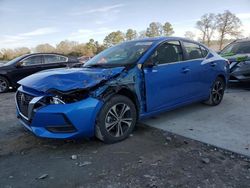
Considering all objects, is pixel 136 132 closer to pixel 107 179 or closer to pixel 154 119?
pixel 154 119

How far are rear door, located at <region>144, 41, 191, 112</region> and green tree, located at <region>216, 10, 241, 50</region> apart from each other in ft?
141

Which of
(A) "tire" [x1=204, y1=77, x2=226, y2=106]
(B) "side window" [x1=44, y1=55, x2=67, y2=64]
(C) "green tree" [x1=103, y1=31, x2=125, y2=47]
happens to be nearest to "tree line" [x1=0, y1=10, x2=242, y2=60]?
(C) "green tree" [x1=103, y1=31, x2=125, y2=47]

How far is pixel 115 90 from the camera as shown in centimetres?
361

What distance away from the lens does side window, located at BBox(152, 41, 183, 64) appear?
431 cm

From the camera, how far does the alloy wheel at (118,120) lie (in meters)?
3.61

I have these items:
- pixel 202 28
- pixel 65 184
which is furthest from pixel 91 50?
pixel 65 184

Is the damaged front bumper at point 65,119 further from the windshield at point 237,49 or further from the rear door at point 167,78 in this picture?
the windshield at point 237,49

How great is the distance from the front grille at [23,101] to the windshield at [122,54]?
1.29 metres

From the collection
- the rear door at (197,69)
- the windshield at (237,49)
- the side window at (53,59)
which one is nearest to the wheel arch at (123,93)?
the rear door at (197,69)

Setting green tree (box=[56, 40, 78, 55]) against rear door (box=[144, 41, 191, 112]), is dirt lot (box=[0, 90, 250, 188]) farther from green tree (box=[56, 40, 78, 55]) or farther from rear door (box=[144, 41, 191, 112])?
green tree (box=[56, 40, 78, 55])

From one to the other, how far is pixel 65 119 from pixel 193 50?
3.10m

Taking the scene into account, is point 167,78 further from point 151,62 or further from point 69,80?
point 69,80

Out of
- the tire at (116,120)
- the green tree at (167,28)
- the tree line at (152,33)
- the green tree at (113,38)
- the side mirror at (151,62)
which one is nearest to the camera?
the tire at (116,120)

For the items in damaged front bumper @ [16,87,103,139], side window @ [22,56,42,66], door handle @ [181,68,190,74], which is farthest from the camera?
side window @ [22,56,42,66]
